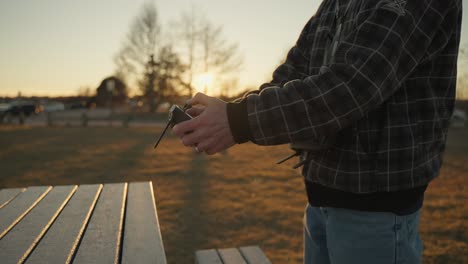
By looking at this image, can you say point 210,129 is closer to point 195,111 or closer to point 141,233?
point 195,111

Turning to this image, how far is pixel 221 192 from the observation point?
5773mm

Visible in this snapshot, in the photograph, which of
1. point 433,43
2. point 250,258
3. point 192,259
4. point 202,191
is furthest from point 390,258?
point 202,191

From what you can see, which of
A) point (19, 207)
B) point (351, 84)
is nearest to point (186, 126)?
point (351, 84)

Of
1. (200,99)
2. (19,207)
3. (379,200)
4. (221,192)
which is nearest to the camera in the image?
(200,99)

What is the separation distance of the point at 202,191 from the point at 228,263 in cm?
358

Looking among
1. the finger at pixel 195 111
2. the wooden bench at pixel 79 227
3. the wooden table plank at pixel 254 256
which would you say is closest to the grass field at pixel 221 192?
the wooden table plank at pixel 254 256

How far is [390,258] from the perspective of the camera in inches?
46.8

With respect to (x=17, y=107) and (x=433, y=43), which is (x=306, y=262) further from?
(x=17, y=107)

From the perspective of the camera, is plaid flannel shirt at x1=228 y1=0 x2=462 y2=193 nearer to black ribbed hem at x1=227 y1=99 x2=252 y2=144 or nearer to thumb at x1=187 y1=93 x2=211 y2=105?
black ribbed hem at x1=227 y1=99 x2=252 y2=144

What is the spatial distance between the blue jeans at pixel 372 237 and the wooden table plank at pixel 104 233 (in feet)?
2.77

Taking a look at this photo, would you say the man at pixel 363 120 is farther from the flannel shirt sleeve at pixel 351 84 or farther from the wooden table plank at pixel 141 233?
the wooden table plank at pixel 141 233

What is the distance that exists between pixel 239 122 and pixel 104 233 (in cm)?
113

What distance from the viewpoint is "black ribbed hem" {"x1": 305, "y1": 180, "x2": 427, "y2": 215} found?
1.21 m

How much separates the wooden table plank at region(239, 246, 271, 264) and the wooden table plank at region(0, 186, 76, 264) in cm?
114
